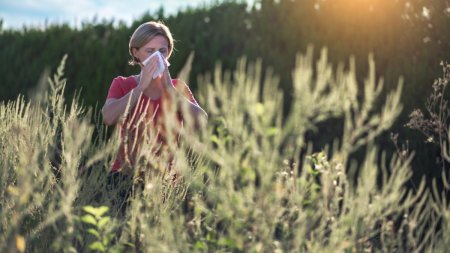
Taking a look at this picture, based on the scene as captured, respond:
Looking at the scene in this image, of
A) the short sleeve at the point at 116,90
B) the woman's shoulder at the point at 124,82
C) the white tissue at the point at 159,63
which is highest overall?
the white tissue at the point at 159,63

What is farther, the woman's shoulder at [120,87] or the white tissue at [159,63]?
the woman's shoulder at [120,87]

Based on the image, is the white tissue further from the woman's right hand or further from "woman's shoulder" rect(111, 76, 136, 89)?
"woman's shoulder" rect(111, 76, 136, 89)

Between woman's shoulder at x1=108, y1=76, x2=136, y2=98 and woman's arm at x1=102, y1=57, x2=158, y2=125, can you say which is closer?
woman's arm at x1=102, y1=57, x2=158, y2=125

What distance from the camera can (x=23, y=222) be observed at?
13.6 ft

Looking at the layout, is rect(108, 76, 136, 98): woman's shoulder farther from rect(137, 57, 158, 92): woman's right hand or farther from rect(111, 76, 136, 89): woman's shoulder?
rect(137, 57, 158, 92): woman's right hand

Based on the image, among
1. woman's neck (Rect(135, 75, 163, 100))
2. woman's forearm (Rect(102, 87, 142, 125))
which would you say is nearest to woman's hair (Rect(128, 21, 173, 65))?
woman's neck (Rect(135, 75, 163, 100))

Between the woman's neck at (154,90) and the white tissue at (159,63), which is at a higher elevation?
the white tissue at (159,63)

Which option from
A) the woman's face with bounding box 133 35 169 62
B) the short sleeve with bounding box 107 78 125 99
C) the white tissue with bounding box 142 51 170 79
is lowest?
the short sleeve with bounding box 107 78 125 99

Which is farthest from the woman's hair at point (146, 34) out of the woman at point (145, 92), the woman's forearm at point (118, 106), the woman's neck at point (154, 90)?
the woman's forearm at point (118, 106)

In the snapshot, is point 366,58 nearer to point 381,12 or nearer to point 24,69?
point 381,12

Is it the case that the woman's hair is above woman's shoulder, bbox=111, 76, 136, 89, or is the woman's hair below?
above

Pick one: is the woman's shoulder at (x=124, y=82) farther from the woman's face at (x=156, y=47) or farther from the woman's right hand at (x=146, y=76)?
the woman's right hand at (x=146, y=76)

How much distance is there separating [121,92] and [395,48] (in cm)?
393

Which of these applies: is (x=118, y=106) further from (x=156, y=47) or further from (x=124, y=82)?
(x=156, y=47)
